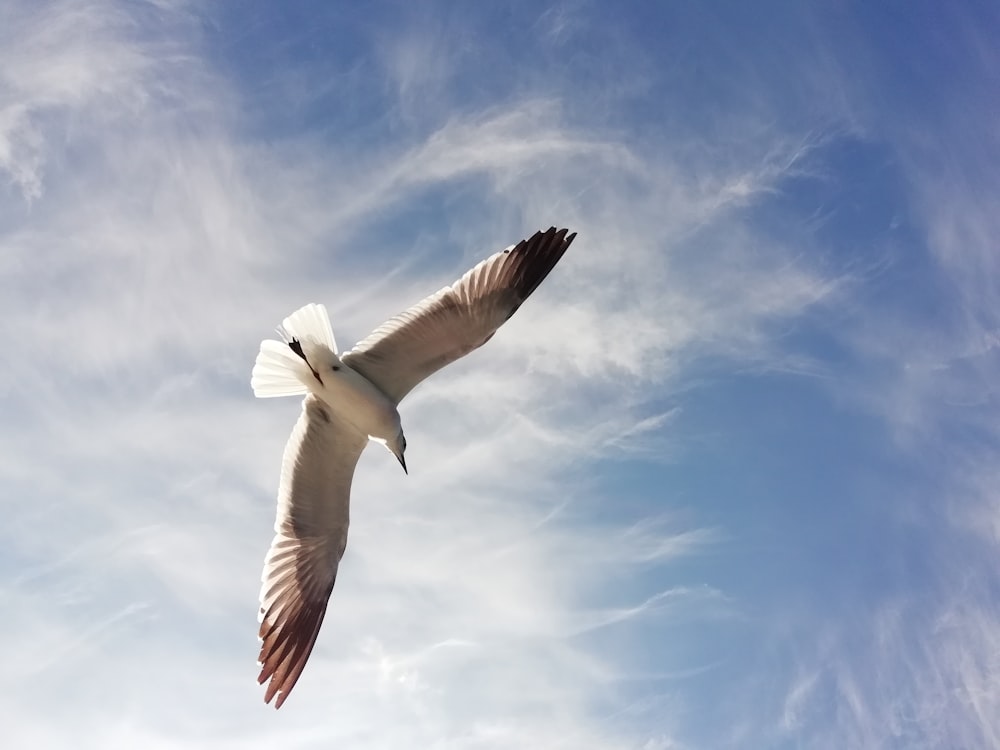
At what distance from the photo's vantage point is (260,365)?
Answer: 8.27 m

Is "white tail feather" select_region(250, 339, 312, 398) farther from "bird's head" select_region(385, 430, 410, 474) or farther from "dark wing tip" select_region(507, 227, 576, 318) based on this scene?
"dark wing tip" select_region(507, 227, 576, 318)

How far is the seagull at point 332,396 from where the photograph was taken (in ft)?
25.6

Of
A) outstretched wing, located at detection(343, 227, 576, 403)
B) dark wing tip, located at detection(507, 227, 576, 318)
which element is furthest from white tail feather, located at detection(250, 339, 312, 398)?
dark wing tip, located at detection(507, 227, 576, 318)

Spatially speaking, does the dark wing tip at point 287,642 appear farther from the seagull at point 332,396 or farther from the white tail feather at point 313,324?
the white tail feather at point 313,324

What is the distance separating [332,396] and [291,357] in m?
0.60

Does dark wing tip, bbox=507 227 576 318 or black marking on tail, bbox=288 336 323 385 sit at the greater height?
dark wing tip, bbox=507 227 576 318

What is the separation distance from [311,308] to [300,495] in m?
2.21

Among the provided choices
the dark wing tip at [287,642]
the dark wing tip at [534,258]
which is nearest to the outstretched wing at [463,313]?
the dark wing tip at [534,258]

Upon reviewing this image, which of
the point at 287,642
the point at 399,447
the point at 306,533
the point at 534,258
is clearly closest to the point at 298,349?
the point at 399,447

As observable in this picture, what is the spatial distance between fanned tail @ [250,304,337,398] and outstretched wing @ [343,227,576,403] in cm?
41

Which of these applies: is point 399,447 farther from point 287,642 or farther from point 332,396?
point 287,642

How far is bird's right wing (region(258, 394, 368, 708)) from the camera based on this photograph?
8.41 metres

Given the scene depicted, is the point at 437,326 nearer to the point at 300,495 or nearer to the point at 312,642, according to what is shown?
the point at 300,495

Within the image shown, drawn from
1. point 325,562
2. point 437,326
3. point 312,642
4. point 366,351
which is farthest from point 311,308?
point 312,642
